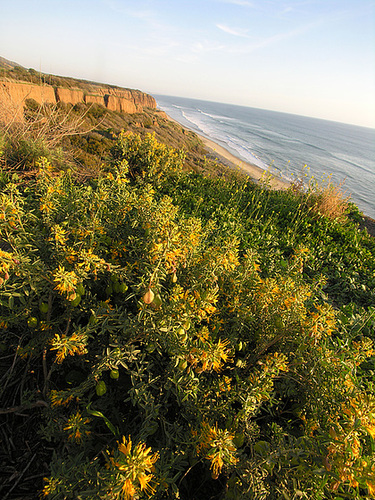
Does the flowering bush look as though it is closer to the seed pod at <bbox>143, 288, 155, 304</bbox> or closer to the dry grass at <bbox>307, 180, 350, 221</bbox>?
the seed pod at <bbox>143, 288, 155, 304</bbox>

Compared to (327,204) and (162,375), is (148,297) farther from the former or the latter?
(327,204)

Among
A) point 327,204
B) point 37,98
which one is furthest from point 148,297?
point 37,98

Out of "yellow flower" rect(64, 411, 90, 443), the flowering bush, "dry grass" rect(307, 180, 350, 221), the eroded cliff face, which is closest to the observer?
the flowering bush

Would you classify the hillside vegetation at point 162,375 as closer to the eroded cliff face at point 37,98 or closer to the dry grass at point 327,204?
the eroded cliff face at point 37,98

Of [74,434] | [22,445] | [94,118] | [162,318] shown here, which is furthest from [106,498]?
[94,118]

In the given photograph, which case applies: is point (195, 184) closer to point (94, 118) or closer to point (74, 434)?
point (74, 434)

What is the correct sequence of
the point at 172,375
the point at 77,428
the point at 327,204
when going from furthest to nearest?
1. the point at 327,204
2. the point at 172,375
3. the point at 77,428

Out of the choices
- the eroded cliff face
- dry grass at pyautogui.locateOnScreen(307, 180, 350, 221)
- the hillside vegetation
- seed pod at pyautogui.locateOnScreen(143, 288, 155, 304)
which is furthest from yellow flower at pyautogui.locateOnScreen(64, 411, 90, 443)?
dry grass at pyautogui.locateOnScreen(307, 180, 350, 221)

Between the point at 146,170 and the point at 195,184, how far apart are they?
1294mm

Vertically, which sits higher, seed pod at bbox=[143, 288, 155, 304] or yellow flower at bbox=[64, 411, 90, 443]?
seed pod at bbox=[143, 288, 155, 304]

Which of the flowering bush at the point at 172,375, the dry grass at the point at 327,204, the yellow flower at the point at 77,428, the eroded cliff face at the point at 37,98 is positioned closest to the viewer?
the flowering bush at the point at 172,375

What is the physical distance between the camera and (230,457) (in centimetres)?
108

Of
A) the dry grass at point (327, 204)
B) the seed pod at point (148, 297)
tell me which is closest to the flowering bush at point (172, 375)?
the seed pod at point (148, 297)

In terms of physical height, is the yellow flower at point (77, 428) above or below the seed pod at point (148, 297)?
below
